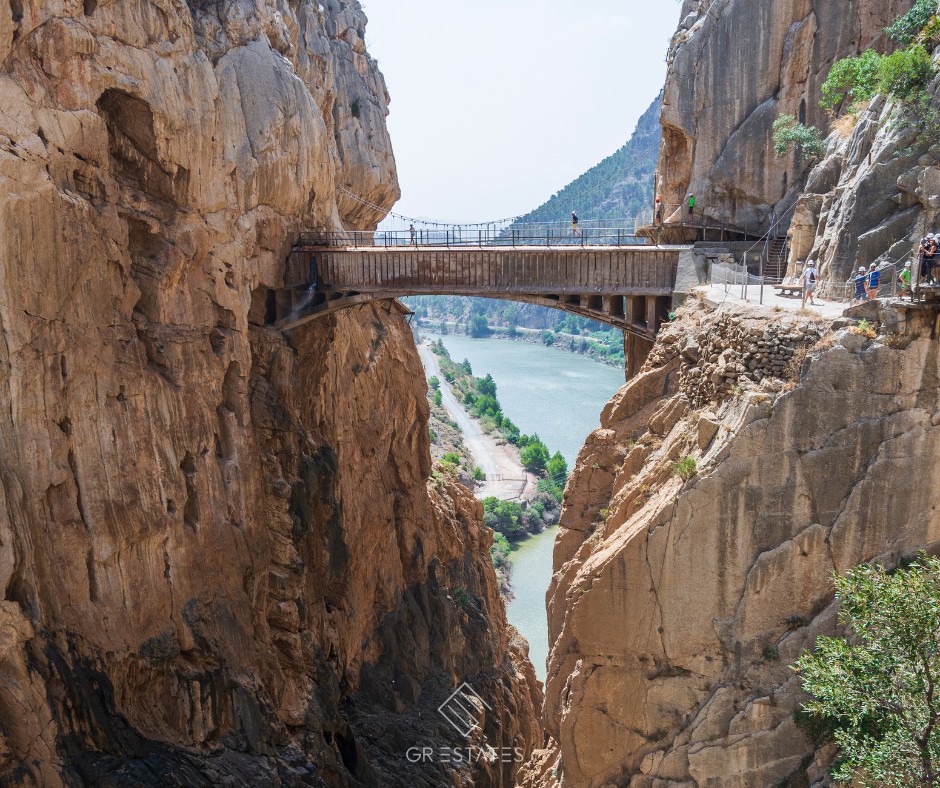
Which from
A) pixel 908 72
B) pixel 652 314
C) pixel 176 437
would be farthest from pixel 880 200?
pixel 176 437

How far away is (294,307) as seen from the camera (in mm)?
22953

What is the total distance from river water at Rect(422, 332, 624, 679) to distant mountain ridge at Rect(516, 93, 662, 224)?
24.8m

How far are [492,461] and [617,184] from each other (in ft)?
305

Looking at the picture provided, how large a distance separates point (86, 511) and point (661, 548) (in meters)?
10.5

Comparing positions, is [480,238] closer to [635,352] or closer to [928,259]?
[635,352]

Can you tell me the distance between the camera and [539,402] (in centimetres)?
10650

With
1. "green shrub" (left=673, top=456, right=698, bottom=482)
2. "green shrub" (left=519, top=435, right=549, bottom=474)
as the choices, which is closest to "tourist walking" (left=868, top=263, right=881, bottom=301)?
"green shrub" (left=673, top=456, right=698, bottom=482)

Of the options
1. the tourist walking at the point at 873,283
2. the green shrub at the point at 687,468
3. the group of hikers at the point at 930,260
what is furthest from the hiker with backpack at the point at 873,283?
the green shrub at the point at 687,468

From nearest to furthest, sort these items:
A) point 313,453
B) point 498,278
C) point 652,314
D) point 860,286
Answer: point 860,286
point 652,314
point 498,278
point 313,453

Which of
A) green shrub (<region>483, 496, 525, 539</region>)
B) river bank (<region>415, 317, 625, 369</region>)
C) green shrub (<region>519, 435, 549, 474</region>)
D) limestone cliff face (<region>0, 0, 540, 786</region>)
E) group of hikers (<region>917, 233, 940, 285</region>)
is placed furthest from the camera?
river bank (<region>415, 317, 625, 369</region>)

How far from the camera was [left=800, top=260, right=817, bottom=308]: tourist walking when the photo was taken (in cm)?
1290

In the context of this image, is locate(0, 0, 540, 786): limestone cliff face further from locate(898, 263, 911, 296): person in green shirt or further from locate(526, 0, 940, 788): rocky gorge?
locate(898, 263, 911, 296): person in green shirt

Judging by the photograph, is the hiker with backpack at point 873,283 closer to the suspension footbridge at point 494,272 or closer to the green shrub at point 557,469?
the suspension footbridge at point 494,272

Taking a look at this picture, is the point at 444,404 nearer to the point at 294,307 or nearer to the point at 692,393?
the point at 294,307
